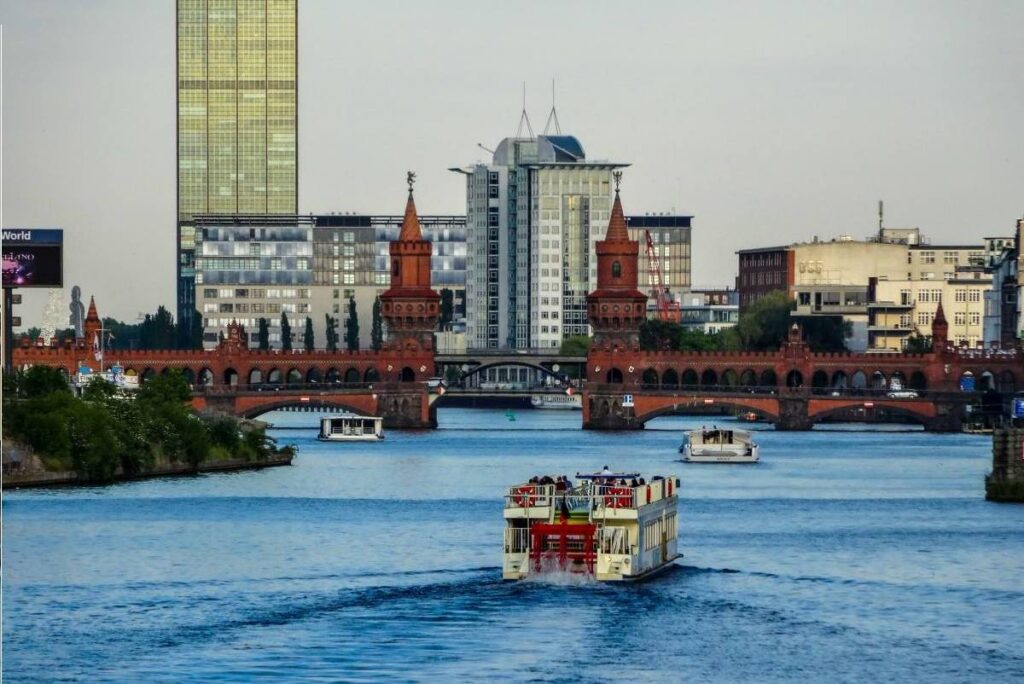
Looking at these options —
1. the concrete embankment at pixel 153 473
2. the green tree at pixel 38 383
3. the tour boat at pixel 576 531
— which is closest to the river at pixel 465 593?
the tour boat at pixel 576 531

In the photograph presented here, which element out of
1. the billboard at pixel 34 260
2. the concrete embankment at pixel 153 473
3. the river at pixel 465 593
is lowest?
the river at pixel 465 593

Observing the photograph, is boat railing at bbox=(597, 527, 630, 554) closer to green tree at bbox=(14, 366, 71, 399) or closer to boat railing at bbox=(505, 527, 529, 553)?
boat railing at bbox=(505, 527, 529, 553)

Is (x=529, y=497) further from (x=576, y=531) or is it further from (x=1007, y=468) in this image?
(x=1007, y=468)

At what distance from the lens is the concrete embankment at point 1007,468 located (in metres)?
107

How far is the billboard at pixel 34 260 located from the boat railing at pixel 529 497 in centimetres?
4773

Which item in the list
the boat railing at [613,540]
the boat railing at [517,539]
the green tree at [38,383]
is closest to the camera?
the boat railing at [613,540]

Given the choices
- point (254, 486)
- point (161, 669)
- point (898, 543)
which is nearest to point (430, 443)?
point (254, 486)

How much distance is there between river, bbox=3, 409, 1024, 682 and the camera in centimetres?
6431

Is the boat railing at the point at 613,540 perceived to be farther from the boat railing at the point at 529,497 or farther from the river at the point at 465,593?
the boat railing at the point at 529,497

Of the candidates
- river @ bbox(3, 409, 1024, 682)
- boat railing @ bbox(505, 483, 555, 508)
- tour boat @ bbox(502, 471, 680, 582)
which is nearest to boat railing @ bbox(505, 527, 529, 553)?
tour boat @ bbox(502, 471, 680, 582)

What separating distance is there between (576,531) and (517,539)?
164 centimetres

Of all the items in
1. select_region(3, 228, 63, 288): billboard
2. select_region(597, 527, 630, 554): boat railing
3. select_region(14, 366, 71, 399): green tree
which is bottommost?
select_region(597, 527, 630, 554): boat railing

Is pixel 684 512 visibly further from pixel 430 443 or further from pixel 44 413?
pixel 430 443

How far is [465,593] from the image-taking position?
7581 centimetres
